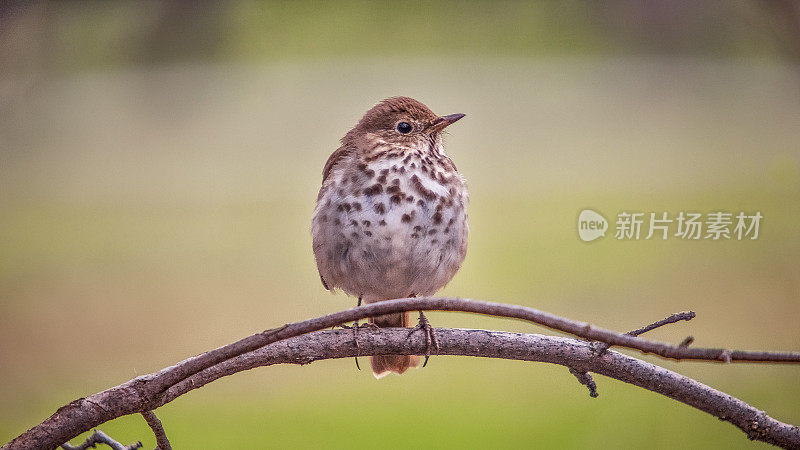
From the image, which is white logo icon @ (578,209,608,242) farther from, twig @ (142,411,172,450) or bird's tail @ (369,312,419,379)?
Result: twig @ (142,411,172,450)

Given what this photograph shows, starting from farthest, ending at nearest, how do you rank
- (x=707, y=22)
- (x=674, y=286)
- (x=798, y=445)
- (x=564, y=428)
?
(x=707, y=22), (x=674, y=286), (x=564, y=428), (x=798, y=445)

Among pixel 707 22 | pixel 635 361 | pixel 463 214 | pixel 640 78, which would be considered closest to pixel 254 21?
pixel 463 214

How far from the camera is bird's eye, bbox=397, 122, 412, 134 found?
1384mm

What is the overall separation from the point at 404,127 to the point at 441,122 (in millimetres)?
74

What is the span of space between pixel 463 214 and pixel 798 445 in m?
0.65

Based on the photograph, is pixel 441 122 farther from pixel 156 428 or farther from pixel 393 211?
pixel 156 428

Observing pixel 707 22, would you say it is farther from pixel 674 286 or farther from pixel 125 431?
pixel 125 431

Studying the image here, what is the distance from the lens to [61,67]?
1741mm

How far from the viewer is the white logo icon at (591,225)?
5.14 feet

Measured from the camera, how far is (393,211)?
1302 millimetres

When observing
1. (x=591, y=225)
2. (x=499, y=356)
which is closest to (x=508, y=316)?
(x=499, y=356)

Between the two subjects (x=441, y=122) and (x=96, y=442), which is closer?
(x=96, y=442)

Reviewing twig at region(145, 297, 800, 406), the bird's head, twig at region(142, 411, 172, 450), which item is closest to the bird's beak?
the bird's head

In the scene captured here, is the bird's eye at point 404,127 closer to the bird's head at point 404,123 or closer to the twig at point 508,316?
the bird's head at point 404,123
